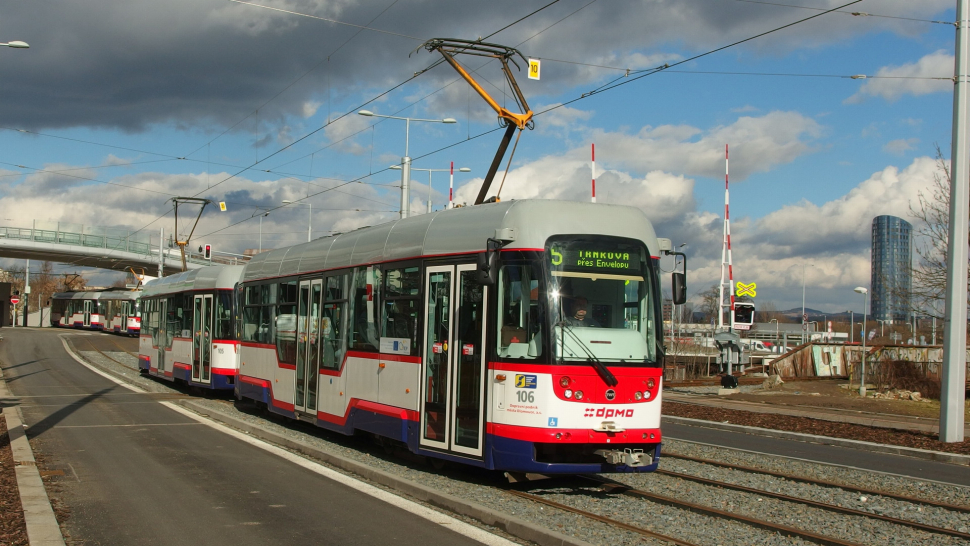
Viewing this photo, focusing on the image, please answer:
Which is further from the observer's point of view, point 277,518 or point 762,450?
point 762,450

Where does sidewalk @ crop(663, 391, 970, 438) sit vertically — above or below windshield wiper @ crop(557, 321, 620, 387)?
below

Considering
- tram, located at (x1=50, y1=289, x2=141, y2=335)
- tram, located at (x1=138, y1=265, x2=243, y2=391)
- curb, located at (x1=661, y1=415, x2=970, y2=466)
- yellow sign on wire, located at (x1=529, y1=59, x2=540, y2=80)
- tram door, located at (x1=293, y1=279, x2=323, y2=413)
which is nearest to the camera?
tram door, located at (x1=293, y1=279, x2=323, y2=413)

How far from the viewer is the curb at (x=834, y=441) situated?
14586mm

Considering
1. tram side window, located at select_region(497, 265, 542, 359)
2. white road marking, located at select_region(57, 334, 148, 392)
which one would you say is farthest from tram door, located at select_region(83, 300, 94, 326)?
tram side window, located at select_region(497, 265, 542, 359)

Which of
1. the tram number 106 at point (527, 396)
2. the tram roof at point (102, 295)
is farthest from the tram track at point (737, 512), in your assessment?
the tram roof at point (102, 295)

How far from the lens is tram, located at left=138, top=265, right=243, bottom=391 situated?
71.4ft

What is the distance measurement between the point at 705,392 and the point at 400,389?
72.5ft

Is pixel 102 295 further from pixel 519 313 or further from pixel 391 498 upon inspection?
pixel 519 313

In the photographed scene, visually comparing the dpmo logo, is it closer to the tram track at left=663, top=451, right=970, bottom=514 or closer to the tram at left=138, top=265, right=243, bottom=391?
the tram track at left=663, top=451, right=970, bottom=514

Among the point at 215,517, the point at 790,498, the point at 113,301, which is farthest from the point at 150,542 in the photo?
the point at 113,301

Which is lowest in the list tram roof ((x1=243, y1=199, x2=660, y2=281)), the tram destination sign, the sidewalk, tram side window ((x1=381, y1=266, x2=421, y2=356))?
the sidewalk

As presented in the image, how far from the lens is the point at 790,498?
988cm

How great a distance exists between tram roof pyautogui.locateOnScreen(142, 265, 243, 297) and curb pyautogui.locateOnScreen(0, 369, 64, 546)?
852 centimetres

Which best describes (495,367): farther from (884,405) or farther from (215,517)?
(884,405)
